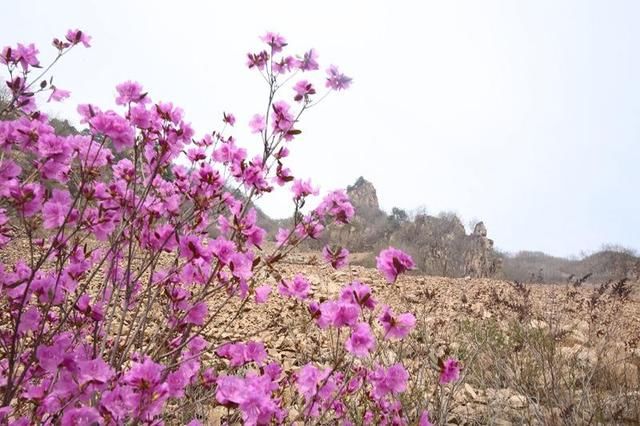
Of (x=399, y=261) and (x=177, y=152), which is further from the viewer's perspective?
(x=177, y=152)

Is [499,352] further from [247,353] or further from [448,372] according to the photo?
[247,353]

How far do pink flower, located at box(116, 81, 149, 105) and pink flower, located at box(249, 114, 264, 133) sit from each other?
0.86 m

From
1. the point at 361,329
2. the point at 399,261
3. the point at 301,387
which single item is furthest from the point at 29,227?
the point at 399,261

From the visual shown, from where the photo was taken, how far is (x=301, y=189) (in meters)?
2.52

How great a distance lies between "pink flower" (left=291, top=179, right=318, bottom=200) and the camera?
2.52 m

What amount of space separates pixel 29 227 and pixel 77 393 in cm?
72

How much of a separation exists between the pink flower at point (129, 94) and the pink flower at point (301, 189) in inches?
35.1

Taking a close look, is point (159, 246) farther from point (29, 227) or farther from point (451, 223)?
point (451, 223)

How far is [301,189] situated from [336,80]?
0.93 meters

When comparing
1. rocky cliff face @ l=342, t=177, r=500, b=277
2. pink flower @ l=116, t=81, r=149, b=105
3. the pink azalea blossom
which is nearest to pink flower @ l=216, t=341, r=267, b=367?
the pink azalea blossom

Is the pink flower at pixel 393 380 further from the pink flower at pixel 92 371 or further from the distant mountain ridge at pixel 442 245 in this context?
the distant mountain ridge at pixel 442 245

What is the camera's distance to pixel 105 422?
4.69ft

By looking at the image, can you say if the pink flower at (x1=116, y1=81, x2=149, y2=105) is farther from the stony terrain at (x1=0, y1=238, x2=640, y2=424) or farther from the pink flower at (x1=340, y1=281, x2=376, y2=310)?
the pink flower at (x1=340, y1=281, x2=376, y2=310)

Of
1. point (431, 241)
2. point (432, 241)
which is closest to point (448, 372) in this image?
point (432, 241)
